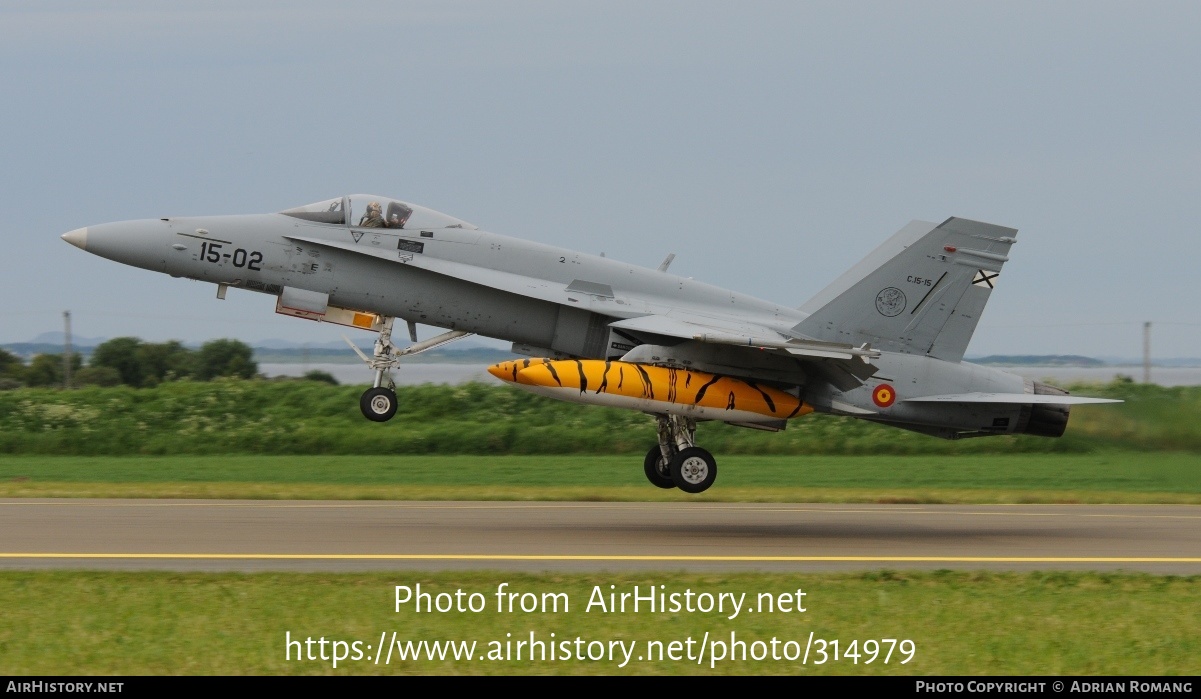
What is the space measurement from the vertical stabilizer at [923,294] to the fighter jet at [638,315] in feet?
0.06

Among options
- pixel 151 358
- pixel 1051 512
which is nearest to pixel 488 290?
pixel 1051 512

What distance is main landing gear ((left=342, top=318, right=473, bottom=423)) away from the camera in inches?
647

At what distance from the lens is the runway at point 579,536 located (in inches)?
514

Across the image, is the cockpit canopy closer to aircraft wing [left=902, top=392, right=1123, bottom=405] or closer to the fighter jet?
the fighter jet

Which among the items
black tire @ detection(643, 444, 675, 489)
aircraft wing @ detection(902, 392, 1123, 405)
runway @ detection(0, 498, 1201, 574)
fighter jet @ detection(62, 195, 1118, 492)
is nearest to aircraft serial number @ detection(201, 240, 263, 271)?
fighter jet @ detection(62, 195, 1118, 492)

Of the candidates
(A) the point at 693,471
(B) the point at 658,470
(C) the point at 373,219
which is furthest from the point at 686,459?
(C) the point at 373,219

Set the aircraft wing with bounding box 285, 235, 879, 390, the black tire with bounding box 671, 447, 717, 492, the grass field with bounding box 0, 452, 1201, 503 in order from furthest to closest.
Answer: the grass field with bounding box 0, 452, 1201, 503
the black tire with bounding box 671, 447, 717, 492
the aircraft wing with bounding box 285, 235, 879, 390

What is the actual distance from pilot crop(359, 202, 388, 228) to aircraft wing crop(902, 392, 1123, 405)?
737 cm

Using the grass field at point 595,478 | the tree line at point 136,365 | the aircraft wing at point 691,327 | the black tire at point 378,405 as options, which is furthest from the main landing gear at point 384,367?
the tree line at point 136,365

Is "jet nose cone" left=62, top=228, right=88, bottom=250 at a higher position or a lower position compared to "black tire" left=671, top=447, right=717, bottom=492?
higher

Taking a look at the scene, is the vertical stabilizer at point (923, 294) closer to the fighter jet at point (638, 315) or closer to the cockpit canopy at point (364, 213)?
the fighter jet at point (638, 315)

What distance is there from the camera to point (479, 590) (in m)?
10.9

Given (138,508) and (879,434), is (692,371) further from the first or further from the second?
(879,434)
